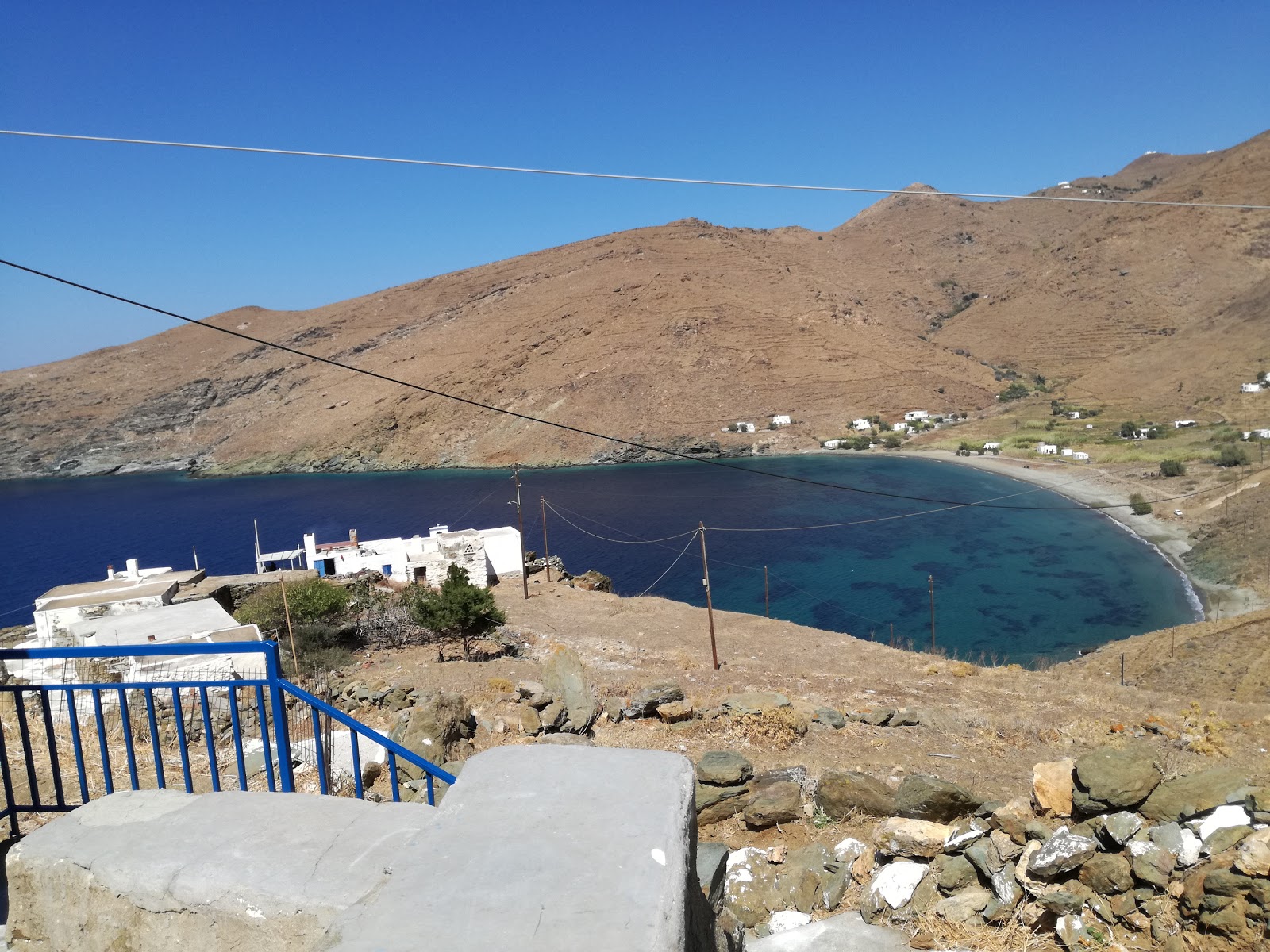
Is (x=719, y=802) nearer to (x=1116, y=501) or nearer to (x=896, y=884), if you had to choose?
(x=896, y=884)

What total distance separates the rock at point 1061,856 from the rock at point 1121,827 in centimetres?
14

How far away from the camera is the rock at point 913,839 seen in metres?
6.34

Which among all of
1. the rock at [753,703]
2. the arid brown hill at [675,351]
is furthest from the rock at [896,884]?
the arid brown hill at [675,351]

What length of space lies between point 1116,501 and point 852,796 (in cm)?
6046

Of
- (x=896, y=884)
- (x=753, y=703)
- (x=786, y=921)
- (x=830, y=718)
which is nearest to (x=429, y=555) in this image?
(x=753, y=703)

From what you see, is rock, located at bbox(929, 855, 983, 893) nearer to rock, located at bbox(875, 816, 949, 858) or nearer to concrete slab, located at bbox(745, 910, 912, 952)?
rock, located at bbox(875, 816, 949, 858)

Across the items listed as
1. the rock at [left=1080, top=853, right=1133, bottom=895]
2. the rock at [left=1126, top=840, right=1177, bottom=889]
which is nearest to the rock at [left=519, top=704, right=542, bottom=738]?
the rock at [left=1080, top=853, right=1133, bottom=895]

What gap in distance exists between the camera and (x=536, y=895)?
6.99 feet

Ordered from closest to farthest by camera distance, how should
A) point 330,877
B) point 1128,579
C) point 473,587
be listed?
1. point 330,877
2. point 473,587
3. point 1128,579

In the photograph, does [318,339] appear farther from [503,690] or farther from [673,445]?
[503,690]

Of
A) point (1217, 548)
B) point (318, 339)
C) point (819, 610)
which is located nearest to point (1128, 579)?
point (1217, 548)

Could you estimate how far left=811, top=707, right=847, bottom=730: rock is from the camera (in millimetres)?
12172

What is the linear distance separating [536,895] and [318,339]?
5804 inches

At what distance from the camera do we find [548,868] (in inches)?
87.8
